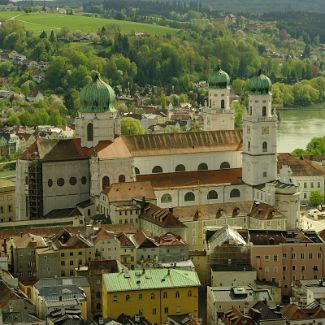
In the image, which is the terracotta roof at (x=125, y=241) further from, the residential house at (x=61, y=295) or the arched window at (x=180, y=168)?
the arched window at (x=180, y=168)

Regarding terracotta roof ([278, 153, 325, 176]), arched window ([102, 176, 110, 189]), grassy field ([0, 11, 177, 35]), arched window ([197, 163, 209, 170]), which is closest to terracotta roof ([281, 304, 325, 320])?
arched window ([102, 176, 110, 189])

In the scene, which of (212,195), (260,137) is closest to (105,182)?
(212,195)

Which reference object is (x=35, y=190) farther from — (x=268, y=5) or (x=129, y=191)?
(x=268, y=5)

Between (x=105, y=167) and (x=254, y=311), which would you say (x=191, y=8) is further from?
(x=254, y=311)

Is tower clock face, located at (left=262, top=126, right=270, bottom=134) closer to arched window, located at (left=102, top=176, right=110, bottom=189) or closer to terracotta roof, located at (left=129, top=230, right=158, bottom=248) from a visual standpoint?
arched window, located at (left=102, top=176, right=110, bottom=189)

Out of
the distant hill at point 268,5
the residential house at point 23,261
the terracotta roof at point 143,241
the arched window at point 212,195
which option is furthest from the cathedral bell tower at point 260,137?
the distant hill at point 268,5
